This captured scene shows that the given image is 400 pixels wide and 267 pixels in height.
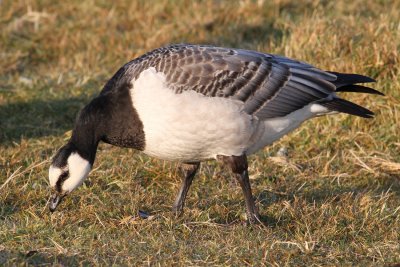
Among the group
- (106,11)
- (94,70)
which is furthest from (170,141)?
(106,11)

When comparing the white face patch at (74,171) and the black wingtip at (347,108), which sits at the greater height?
the black wingtip at (347,108)

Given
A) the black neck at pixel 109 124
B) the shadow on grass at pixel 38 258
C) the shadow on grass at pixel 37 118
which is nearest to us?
the shadow on grass at pixel 38 258

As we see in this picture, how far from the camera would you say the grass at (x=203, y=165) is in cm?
590

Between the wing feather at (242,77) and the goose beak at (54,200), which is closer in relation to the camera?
the wing feather at (242,77)

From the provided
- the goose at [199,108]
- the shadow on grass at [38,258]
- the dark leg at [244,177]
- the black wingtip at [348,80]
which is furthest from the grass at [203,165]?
the black wingtip at [348,80]

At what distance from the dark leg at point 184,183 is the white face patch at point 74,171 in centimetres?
78

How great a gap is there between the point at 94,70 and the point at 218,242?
15.7ft

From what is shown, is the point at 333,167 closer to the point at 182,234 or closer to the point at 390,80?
the point at 390,80

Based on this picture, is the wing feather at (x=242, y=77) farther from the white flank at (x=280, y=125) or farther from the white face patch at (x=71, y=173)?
the white face patch at (x=71, y=173)

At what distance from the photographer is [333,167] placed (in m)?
8.03

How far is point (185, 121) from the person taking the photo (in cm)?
616

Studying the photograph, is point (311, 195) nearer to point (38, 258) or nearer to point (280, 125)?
point (280, 125)

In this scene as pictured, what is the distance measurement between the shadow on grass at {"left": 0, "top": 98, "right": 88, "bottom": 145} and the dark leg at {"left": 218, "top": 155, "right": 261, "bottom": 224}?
9.02ft

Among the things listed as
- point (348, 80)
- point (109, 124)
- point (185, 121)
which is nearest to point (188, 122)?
point (185, 121)
